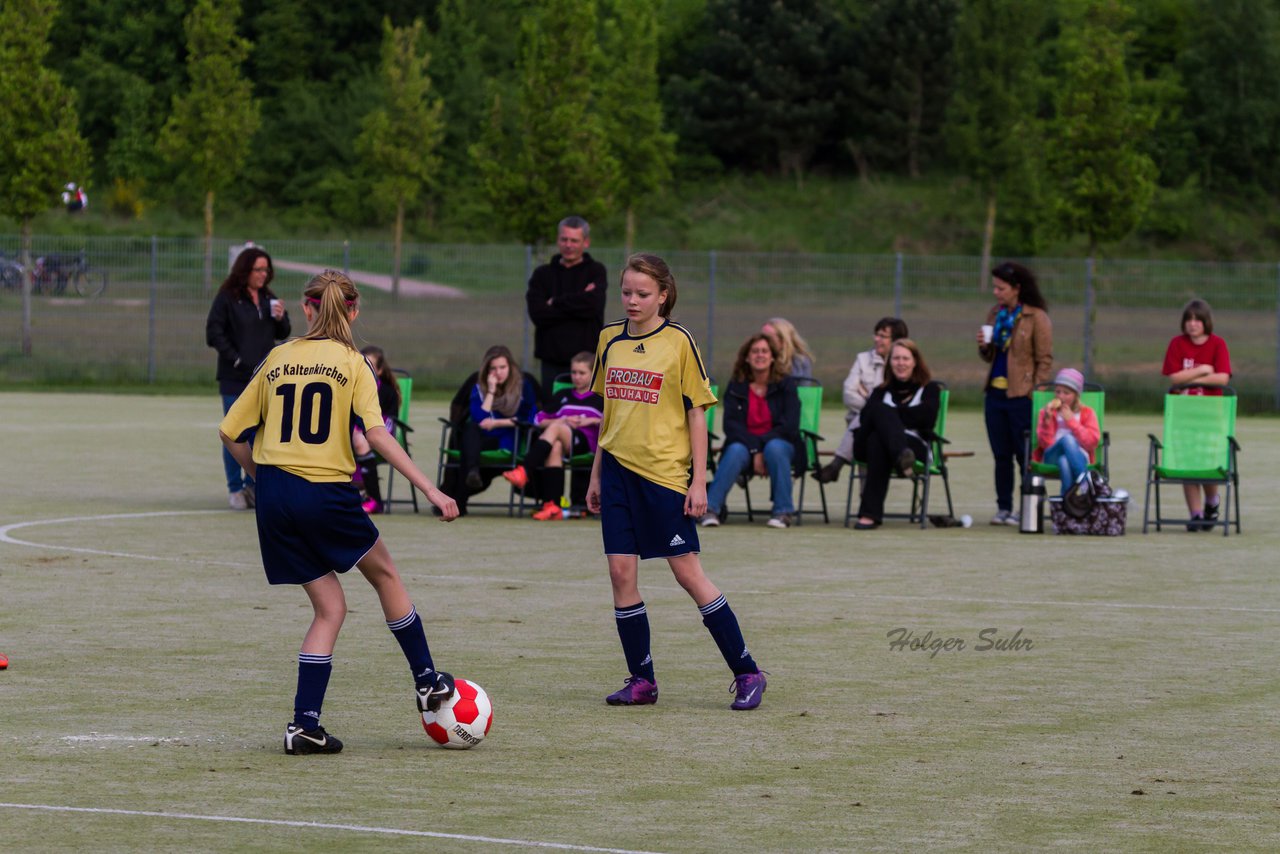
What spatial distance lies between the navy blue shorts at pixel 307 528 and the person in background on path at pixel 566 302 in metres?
8.02

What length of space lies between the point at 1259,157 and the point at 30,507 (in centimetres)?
5398

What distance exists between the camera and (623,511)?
306 inches

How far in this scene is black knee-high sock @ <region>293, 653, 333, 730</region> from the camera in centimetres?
661

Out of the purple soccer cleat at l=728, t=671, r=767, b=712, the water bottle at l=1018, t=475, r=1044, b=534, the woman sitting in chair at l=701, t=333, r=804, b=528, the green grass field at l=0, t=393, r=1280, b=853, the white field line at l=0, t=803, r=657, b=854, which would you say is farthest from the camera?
the woman sitting in chair at l=701, t=333, r=804, b=528

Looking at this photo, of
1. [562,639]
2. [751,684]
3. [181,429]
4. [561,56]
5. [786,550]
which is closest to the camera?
[751,684]

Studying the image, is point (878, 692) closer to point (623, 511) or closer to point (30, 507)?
point (623, 511)

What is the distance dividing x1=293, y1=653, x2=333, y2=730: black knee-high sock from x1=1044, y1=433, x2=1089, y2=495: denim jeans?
898cm

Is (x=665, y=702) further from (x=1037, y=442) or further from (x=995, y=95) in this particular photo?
(x=995, y=95)

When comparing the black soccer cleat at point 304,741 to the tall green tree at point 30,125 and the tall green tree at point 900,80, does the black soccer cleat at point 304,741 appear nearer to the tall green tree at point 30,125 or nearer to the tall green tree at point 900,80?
the tall green tree at point 30,125

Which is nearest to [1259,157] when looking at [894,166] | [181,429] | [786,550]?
Answer: [894,166]

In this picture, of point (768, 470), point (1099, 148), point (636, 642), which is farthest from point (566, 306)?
point (1099, 148)

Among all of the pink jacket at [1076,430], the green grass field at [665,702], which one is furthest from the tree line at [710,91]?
the green grass field at [665,702]

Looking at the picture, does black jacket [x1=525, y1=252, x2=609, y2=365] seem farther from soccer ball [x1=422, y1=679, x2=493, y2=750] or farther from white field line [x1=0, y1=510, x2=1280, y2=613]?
soccer ball [x1=422, y1=679, x2=493, y2=750]

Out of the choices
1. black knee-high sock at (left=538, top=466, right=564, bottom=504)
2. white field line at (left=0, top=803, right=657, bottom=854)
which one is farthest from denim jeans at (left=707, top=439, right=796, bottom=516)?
white field line at (left=0, top=803, right=657, bottom=854)
